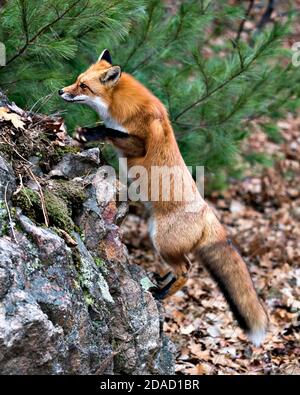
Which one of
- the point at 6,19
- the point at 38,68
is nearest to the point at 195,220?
the point at 38,68

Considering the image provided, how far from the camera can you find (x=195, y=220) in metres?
5.47

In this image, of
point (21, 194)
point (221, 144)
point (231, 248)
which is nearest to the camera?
point (21, 194)

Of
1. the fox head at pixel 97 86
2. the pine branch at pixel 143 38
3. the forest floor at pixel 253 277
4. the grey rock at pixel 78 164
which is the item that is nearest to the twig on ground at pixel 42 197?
the grey rock at pixel 78 164

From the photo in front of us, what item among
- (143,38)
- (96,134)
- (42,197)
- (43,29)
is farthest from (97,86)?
(42,197)

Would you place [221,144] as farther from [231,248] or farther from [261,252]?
[231,248]

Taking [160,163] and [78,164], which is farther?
[160,163]

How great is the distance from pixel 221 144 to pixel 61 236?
3988 mm

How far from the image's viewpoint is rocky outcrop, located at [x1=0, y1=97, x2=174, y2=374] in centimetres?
348

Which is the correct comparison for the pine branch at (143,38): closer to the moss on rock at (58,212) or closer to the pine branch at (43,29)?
the pine branch at (43,29)

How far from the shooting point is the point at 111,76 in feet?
18.3

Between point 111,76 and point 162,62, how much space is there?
6.82 feet

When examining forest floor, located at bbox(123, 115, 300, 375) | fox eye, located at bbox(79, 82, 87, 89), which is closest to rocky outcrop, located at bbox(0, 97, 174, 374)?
fox eye, located at bbox(79, 82, 87, 89)

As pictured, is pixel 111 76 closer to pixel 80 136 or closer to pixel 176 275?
pixel 80 136

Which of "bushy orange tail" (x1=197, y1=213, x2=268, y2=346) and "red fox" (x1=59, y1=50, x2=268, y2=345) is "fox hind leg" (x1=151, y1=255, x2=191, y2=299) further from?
"bushy orange tail" (x1=197, y1=213, x2=268, y2=346)
